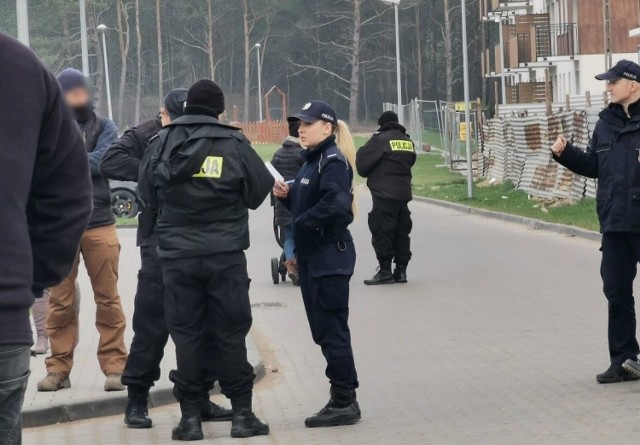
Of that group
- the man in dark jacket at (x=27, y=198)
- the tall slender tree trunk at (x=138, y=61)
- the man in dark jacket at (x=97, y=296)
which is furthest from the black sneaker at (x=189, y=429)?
the tall slender tree trunk at (x=138, y=61)

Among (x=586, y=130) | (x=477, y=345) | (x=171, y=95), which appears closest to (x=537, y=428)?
(x=171, y=95)

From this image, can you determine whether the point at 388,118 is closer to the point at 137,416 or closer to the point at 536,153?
the point at 137,416

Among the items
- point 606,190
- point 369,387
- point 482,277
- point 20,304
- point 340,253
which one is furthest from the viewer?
point 482,277

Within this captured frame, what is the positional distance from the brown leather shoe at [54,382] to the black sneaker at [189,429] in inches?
61.6

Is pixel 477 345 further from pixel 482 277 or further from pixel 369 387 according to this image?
pixel 482 277

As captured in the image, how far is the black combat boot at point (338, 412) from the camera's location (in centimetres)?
789

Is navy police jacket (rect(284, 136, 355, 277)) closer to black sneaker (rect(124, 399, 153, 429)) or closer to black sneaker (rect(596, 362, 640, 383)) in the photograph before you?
black sneaker (rect(124, 399, 153, 429))

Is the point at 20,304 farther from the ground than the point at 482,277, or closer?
farther from the ground

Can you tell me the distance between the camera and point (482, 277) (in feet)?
53.9

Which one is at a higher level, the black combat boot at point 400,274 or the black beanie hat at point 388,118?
the black beanie hat at point 388,118

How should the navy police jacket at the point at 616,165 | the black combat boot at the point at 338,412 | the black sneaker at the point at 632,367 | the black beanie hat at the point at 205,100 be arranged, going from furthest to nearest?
the black sneaker at the point at 632,367 < the navy police jacket at the point at 616,165 < the black combat boot at the point at 338,412 < the black beanie hat at the point at 205,100

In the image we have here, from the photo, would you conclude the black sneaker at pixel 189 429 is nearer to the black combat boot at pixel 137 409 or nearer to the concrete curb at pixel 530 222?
the black combat boot at pixel 137 409

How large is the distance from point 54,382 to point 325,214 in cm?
218

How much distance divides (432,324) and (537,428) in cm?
488
